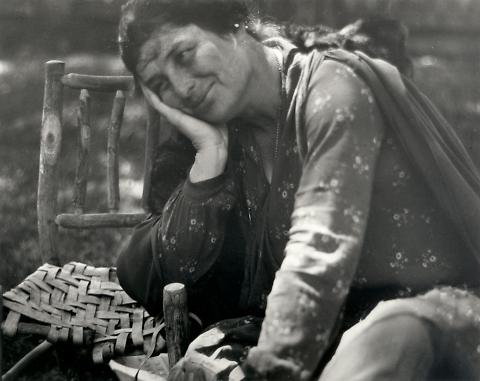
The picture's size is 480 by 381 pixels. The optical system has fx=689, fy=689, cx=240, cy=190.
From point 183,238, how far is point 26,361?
510mm

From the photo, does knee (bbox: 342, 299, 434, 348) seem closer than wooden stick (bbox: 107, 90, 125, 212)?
Yes

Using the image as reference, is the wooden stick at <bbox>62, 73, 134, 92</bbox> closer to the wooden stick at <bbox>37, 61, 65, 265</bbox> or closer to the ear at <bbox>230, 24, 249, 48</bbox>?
the wooden stick at <bbox>37, 61, 65, 265</bbox>

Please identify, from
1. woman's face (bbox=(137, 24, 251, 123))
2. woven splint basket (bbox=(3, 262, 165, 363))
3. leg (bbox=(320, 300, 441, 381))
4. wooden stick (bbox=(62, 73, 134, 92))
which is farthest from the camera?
wooden stick (bbox=(62, 73, 134, 92))

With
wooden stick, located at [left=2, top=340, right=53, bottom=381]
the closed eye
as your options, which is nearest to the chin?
the closed eye

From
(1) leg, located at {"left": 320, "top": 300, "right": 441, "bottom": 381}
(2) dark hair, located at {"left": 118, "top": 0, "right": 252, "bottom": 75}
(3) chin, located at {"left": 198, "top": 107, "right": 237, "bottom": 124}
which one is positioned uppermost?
(2) dark hair, located at {"left": 118, "top": 0, "right": 252, "bottom": 75}

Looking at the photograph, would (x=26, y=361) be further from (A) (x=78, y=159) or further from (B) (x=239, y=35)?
(B) (x=239, y=35)

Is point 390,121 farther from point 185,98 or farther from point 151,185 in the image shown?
point 151,185

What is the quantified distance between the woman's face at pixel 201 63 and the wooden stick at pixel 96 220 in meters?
0.45

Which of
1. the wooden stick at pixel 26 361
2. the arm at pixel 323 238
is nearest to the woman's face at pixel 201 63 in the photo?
the arm at pixel 323 238

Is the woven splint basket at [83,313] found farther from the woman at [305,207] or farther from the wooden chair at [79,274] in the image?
the woman at [305,207]

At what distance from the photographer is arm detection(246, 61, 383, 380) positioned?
43.9 inches

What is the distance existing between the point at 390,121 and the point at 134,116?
0.70 m

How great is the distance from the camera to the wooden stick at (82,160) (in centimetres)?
172

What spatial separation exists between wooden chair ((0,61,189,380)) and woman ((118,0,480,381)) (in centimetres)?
21
